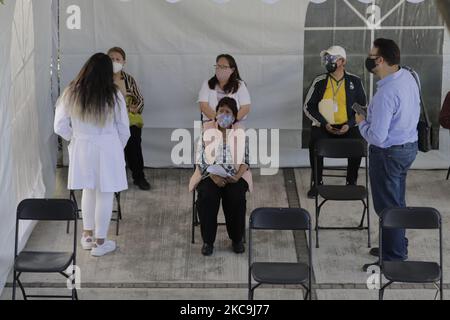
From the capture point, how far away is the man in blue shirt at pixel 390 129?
20.5 feet

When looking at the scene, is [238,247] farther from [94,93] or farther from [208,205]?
[94,93]

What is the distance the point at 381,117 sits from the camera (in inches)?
245

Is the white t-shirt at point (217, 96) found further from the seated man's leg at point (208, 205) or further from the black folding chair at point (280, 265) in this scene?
the black folding chair at point (280, 265)

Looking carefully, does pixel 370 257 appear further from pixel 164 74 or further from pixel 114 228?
pixel 164 74

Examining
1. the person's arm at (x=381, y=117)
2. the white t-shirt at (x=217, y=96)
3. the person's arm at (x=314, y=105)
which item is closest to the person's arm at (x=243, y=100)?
the white t-shirt at (x=217, y=96)

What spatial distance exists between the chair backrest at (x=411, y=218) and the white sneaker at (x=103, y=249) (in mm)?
2159

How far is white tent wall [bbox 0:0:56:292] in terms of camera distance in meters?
6.32

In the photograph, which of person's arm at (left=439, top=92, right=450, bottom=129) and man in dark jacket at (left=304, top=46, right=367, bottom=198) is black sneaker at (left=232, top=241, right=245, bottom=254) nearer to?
man in dark jacket at (left=304, top=46, right=367, bottom=198)

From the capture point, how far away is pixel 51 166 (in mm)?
8055

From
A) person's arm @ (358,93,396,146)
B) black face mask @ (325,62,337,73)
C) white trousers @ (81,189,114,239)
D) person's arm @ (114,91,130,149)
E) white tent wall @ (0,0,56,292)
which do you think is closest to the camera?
person's arm @ (358,93,396,146)

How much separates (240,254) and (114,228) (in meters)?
1.14

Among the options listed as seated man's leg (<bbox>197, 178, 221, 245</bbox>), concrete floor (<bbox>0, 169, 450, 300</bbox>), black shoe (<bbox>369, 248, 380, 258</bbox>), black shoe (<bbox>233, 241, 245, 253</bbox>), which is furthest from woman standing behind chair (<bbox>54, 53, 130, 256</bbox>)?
black shoe (<bbox>369, 248, 380, 258</bbox>)

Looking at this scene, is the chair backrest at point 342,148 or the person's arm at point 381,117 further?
the chair backrest at point 342,148

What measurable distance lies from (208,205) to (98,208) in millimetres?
817
